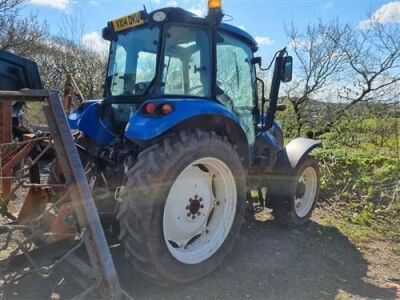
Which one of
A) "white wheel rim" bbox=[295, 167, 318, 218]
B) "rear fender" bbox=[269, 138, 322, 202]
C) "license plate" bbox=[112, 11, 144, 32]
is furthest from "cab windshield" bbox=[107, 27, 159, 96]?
"white wheel rim" bbox=[295, 167, 318, 218]

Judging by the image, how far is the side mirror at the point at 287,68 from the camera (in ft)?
13.5

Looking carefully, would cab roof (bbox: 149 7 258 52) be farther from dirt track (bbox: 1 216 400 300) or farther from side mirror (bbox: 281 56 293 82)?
dirt track (bbox: 1 216 400 300)

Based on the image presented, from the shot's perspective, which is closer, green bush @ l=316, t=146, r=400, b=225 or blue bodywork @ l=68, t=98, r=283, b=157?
blue bodywork @ l=68, t=98, r=283, b=157

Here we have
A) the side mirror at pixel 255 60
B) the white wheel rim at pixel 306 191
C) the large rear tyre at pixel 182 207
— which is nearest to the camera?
the large rear tyre at pixel 182 207

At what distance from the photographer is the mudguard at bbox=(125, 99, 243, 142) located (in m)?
2.82

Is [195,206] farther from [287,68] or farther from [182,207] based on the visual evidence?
[287,68]

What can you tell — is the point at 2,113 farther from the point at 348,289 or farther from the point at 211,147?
the point at 348,289

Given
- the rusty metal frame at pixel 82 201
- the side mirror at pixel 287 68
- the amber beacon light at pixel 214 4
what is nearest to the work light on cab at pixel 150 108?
the rusty metal frame at pixel 82 201

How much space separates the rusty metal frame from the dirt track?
0.47 meters

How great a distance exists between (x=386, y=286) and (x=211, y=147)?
76.2 inches

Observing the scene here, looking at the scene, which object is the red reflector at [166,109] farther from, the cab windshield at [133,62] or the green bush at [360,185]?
the green bush at [360,185]

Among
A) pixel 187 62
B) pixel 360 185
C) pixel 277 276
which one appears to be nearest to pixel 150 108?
pixel 187 62

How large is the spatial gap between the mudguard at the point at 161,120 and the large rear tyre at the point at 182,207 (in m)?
0.13

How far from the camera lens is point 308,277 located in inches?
134
